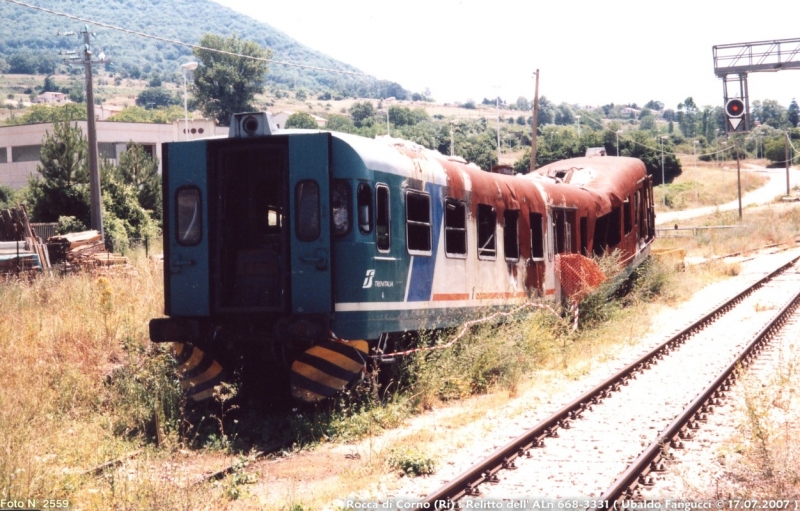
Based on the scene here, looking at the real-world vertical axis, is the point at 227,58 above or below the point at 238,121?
above

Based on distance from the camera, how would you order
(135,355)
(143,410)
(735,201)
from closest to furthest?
(143,410), (135,355), (735,201)

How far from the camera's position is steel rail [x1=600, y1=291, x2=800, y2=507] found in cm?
712

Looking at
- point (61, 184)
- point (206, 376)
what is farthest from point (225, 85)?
point (206, 376)

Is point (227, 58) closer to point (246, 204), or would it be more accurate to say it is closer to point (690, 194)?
point (690, 194)

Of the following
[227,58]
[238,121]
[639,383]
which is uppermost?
[227,58]

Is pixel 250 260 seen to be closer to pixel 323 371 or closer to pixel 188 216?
pixel 188 216

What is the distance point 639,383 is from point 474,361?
2406 mm

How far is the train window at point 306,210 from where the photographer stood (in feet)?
31.1

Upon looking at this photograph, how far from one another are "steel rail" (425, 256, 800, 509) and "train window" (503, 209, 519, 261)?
2567 millimetres

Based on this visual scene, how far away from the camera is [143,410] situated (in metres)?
9.71

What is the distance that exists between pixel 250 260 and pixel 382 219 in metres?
1.71

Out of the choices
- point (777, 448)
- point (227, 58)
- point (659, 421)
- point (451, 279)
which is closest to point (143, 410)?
point (451, 279)

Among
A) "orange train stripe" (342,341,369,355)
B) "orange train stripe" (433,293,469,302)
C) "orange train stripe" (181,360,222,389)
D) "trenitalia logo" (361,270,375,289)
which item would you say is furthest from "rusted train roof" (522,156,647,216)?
"orange train stripe" (181,360,222,389)

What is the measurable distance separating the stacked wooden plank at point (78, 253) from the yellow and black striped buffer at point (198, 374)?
9.93 m
